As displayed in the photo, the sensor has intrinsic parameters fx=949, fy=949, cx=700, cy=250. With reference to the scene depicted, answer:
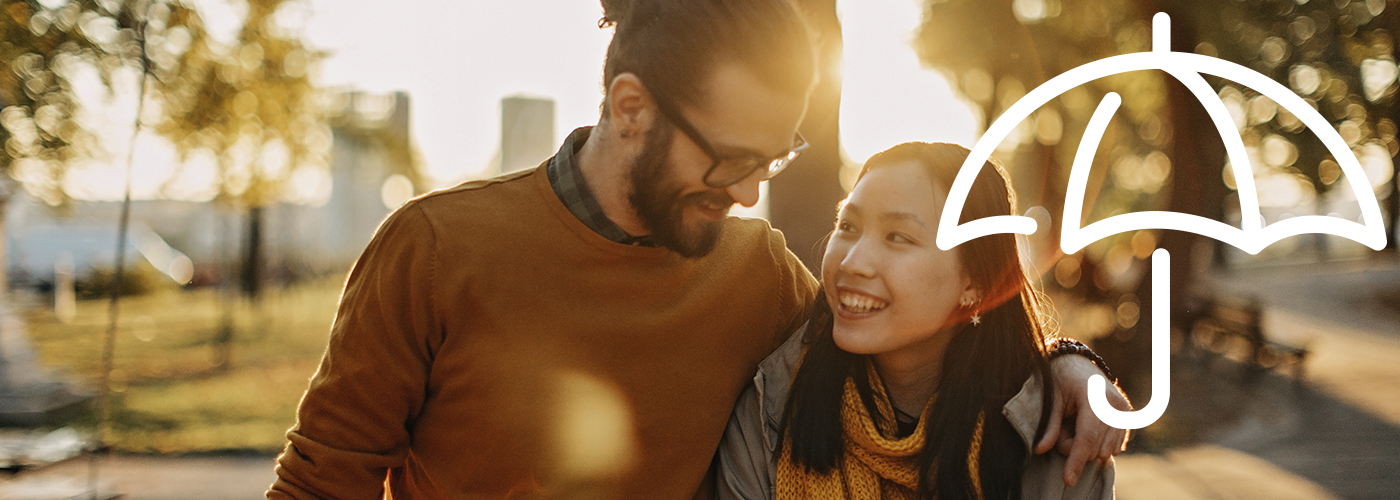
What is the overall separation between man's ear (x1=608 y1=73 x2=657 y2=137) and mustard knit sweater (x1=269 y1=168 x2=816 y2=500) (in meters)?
0.25

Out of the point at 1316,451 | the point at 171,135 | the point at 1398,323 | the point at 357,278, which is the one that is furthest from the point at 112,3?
the point at 1398,323

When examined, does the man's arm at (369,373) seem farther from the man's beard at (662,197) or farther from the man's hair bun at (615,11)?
the man's hair bun at (615,11)

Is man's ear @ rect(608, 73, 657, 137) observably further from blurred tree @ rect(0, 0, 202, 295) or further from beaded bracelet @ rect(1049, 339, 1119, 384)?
blurred tree @ rect(0, 0, 202, 295)

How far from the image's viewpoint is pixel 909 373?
2.75m

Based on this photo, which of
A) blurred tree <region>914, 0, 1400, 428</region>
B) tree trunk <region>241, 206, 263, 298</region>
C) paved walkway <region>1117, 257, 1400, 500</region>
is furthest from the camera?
tree trunk <region>241, 206, 263, 298</region>

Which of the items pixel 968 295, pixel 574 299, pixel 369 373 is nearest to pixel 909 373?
pixel 968 295

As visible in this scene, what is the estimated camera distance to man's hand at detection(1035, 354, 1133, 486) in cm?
236

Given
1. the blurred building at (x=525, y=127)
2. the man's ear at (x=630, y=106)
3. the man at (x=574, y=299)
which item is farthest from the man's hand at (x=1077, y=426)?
the blurred building at (x=525, y=127)

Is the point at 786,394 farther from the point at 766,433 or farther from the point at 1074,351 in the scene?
the point at 1074,351

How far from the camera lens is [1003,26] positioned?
1171 cm

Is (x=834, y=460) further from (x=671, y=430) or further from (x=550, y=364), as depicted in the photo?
(x=550, y=364)

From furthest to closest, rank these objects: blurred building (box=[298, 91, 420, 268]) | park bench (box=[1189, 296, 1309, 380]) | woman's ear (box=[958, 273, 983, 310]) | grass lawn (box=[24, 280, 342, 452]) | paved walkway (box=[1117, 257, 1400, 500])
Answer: blurred building (box=[298, 91, 420, 268]) < park bench (box=[1189, 296, 1309, 380]) < grass lawn (box=[24, 280, 342, 452]) < paved walkway (box=[1117, 257, 1400, 500]) < woman's ear (box=[958, 273, 983, 310])

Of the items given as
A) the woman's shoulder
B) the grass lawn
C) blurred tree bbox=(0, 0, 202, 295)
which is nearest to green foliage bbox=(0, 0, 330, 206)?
blurred tree bbox=(0, 0, 202, 295)

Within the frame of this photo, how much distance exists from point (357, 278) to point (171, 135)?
11.9 metres
